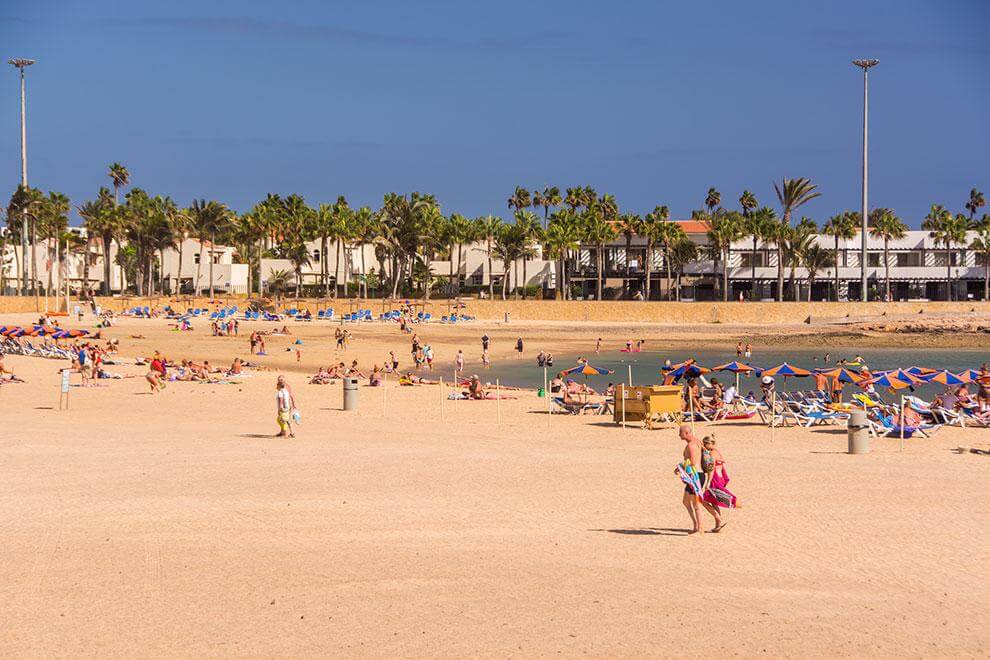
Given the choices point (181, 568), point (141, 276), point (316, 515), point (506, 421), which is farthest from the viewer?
point (141, 276)

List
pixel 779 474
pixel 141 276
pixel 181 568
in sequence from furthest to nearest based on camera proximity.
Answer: pixel 141 276 → pixel 779 474 → pixel 181 568

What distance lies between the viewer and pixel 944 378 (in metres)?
24.4

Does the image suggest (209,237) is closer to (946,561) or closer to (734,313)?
(734,313)

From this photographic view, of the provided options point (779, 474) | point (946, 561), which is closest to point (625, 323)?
point (779, 474)

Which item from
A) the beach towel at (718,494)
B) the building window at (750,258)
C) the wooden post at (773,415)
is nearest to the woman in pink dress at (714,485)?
the beach towel at (718,494)

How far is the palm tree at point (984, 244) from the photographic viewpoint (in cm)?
8231

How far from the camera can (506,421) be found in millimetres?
22656

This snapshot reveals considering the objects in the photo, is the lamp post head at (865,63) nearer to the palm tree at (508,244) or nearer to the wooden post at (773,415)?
the palm tree at (508,244)

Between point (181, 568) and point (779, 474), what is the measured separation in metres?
9.07

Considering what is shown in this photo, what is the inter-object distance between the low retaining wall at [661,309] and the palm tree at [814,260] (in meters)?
12.2

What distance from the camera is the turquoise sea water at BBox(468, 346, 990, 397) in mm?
37062

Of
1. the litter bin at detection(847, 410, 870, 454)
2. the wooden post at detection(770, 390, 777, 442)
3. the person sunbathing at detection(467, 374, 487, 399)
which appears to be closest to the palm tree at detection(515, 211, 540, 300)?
the person sunbathing at detection(467, 374, 487, 399)

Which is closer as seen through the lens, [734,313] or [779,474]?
[779,474]

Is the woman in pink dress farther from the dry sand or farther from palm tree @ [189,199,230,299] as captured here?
palm tree @ [189,199,230,299]
